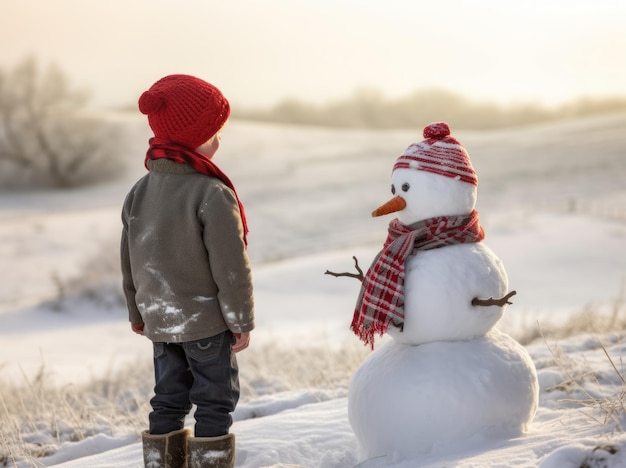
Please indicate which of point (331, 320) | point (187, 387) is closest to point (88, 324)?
point (331, 320)

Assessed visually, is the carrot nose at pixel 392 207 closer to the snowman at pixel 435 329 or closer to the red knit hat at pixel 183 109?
the snowman at pixel 435 329

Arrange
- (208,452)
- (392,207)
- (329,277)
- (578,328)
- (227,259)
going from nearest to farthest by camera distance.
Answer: (227,259) < (208,452) < (392,207) < (578,328) < (329,277)

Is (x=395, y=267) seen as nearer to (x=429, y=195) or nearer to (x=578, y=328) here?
(x=429, y=195)

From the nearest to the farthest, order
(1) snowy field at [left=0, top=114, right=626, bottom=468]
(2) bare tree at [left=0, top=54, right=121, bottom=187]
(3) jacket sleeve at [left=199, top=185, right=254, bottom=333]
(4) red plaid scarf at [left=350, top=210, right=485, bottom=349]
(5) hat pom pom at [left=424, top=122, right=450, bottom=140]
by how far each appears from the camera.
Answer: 1. (3) jacket sleeve at [left=199, top=185, right=254, bottom=333]
2. (4) red plaid scarf at [left=350, top=210, right=485, bottom=349]
3. (5) hat pom pom at [left=424, top=122, right=450, bottom=140]
4. (1) snowy field at [left=0, top=114, right=626, bottom=468]
5. (2) bare tree at [left=0, top=54, right=121, bottom=187]

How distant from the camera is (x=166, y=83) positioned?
2.90m

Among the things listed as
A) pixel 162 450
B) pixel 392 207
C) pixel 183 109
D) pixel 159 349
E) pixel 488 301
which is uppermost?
pixel 183 109

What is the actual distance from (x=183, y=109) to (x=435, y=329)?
4.44 ft

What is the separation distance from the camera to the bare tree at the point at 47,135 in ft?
82.9

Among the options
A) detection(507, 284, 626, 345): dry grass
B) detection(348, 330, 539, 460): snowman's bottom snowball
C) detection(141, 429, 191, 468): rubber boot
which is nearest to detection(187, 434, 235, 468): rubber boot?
detection(141, 429, 191, 468): rubber boot

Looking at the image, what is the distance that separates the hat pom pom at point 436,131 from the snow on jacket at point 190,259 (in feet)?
2.91

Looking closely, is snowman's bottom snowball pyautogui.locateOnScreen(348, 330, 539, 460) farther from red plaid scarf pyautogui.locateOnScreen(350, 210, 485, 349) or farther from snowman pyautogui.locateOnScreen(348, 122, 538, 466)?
red plaid scarf pyautogui.locateOnScreen(350, 210, 485, 349)

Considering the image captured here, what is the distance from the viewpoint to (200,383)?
2.87 meters

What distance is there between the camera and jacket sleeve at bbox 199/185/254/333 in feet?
9.03

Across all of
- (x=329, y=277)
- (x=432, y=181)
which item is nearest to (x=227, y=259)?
(x=432, y=181)
